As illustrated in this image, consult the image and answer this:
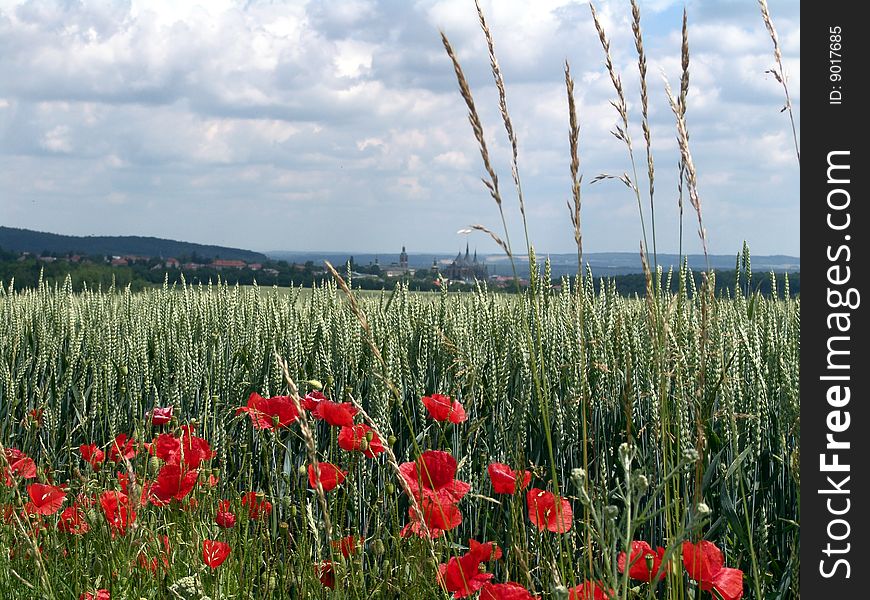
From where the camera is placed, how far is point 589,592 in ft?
5.42

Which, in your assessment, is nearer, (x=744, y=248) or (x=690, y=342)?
(x=690, y=342)

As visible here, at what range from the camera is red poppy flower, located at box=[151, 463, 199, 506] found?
221 cm

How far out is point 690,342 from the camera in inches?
100.0

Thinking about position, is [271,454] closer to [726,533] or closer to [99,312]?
[726,533]

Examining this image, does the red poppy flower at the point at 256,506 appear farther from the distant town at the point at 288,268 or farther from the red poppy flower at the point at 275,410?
the distant town at the point at 288,268

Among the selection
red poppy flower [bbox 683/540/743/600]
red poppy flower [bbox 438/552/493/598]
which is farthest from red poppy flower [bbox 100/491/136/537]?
red poppy flower [bbox 683/540/743/600]

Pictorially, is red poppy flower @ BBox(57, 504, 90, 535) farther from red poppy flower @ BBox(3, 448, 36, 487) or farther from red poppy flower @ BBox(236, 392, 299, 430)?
red poppy flower @ BBox(236, 392, 299, 430)

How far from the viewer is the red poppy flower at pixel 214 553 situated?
1.96 metres

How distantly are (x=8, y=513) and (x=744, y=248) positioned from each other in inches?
106

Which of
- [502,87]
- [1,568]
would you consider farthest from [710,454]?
[1,568]

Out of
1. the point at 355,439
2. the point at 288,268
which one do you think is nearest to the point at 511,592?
the point at 355,439

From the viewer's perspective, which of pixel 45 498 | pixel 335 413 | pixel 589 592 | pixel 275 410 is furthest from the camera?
pixel 45 498

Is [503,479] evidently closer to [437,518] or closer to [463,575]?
[437,518]

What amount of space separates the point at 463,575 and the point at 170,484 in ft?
2.77
